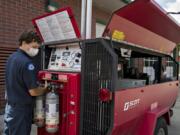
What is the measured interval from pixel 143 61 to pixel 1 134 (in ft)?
10.9

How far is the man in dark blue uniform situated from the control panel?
1.38ft

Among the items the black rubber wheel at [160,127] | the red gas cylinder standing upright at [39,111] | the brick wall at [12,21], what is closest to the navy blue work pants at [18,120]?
the red gas cylinder standing upright at [39,111]

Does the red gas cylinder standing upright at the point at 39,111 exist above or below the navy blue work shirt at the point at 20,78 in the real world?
below

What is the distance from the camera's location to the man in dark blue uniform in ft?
9.45

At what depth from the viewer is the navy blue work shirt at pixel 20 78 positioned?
287 cm

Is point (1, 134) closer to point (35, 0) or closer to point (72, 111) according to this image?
point (72, 111)

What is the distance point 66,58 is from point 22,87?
2.28ft

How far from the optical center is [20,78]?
9.57 ft

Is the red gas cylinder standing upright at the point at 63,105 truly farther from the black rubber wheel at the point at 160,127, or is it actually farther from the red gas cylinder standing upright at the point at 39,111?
the black rubber wheel at the point at 160,127

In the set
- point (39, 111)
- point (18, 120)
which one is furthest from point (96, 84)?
point (18, 120)

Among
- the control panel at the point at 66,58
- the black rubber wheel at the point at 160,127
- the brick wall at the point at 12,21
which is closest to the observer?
the control panel at the point at 66,58

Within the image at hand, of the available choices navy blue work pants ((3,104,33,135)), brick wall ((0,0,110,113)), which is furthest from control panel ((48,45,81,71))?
brick wall ((0,0,110,113))

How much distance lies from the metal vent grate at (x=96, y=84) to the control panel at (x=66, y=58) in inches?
9.2

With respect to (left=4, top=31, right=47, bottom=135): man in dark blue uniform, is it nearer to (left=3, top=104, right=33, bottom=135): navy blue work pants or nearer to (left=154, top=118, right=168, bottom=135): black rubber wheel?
(left=3, top=104, right=33, bottom=135): navy blue work pants
